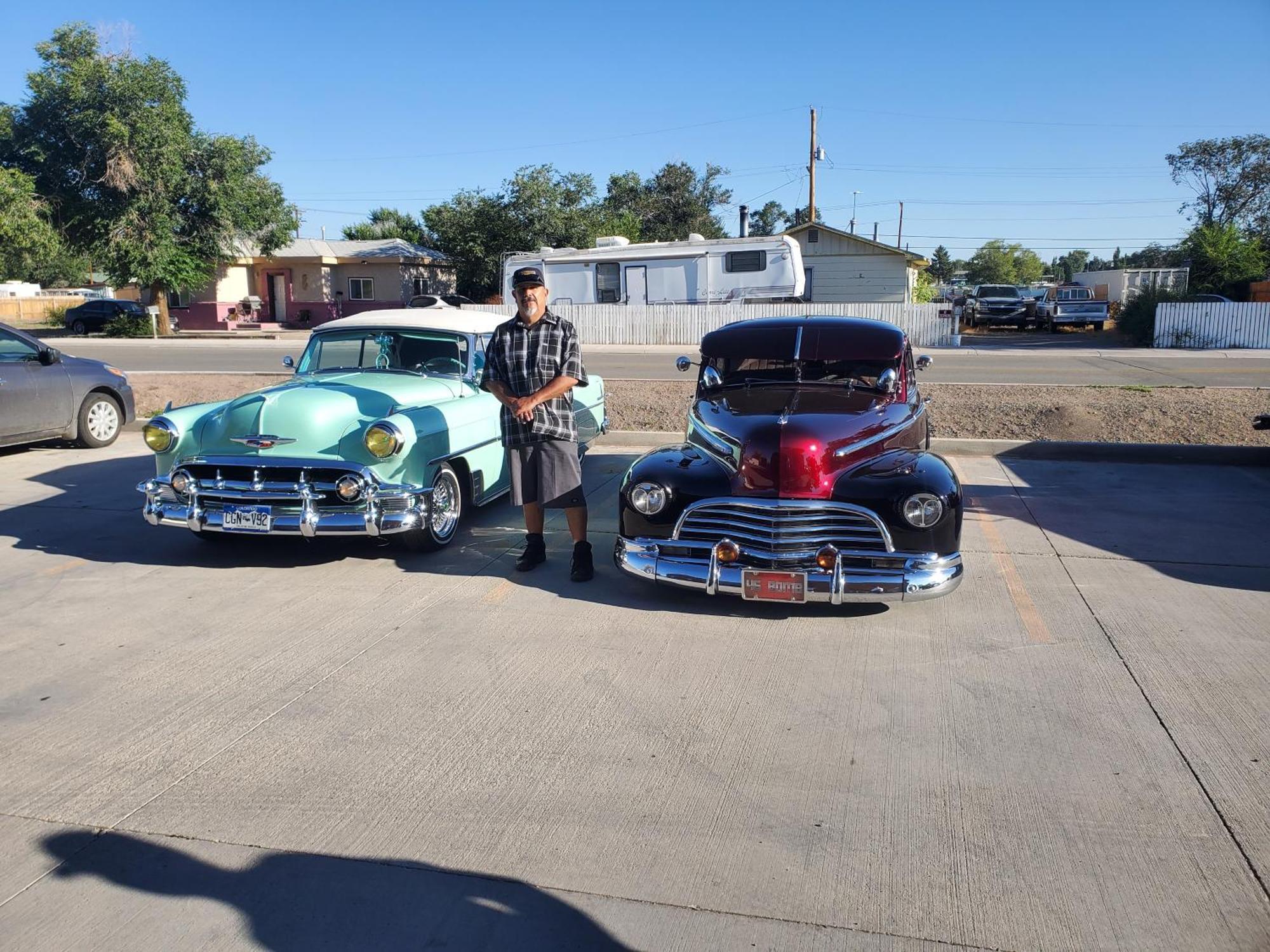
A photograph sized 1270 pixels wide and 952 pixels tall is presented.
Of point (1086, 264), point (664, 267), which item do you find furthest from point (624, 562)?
point (1086, 264)

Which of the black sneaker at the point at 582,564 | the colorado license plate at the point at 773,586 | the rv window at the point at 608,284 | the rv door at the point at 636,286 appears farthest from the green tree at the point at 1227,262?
the colorado license plate at the point at 773,586

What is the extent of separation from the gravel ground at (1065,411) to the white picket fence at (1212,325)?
13936 millimetres

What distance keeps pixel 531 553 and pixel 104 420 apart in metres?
7.29

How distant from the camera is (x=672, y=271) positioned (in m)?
27.9

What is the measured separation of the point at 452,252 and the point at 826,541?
40.0 m

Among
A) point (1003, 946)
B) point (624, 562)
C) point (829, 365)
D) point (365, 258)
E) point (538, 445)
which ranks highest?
point (365, 258)

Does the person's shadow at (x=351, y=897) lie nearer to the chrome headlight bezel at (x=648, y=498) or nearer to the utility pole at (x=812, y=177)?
the chrome headlight bezel at (x=648, y=498)

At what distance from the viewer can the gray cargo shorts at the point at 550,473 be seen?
20.9 ft

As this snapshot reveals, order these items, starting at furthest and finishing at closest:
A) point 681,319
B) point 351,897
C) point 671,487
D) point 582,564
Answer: point 681,319 → point 582,564 → point 671,487 → point 351,897

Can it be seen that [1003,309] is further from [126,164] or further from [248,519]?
[248,519]

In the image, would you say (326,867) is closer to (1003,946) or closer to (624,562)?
(1003,946)

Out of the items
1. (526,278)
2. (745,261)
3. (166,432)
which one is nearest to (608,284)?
(745,261)

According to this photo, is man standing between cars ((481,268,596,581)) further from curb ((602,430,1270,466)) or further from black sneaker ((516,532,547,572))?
curb ((602,430,1270,466))

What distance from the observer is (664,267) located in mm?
27969
